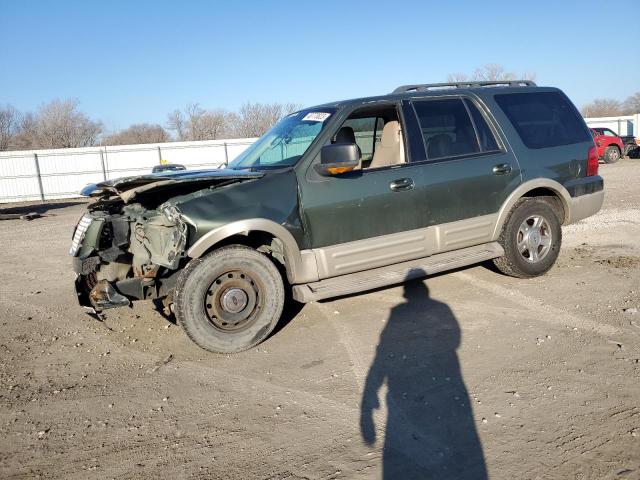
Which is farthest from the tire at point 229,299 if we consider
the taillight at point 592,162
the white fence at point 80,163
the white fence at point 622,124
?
the white fence at point 622,124

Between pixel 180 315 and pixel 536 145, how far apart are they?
13.6 ft

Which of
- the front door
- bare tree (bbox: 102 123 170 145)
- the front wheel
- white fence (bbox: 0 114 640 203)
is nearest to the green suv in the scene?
the front door

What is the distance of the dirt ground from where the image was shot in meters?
2.66

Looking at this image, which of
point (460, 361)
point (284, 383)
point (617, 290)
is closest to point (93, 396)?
point (284, 383)

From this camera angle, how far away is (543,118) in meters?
5.67

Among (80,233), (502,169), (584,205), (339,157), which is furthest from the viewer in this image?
(584,205)

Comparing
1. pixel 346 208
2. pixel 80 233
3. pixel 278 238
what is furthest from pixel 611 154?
pixel 80 233

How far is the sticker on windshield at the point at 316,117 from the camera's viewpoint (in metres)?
4.77

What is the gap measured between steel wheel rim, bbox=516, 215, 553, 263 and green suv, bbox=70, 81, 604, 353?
0.05 feet

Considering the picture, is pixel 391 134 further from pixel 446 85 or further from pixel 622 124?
pixel 622 124

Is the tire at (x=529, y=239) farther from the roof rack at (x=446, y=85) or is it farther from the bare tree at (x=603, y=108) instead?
the bare tree at (x=603, y=108)

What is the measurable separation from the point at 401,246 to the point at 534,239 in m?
1.78

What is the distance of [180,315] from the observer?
3.98 meters

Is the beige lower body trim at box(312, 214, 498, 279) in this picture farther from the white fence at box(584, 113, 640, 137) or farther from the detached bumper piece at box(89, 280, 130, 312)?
the white fence at box(584, 113, 640, 137)
